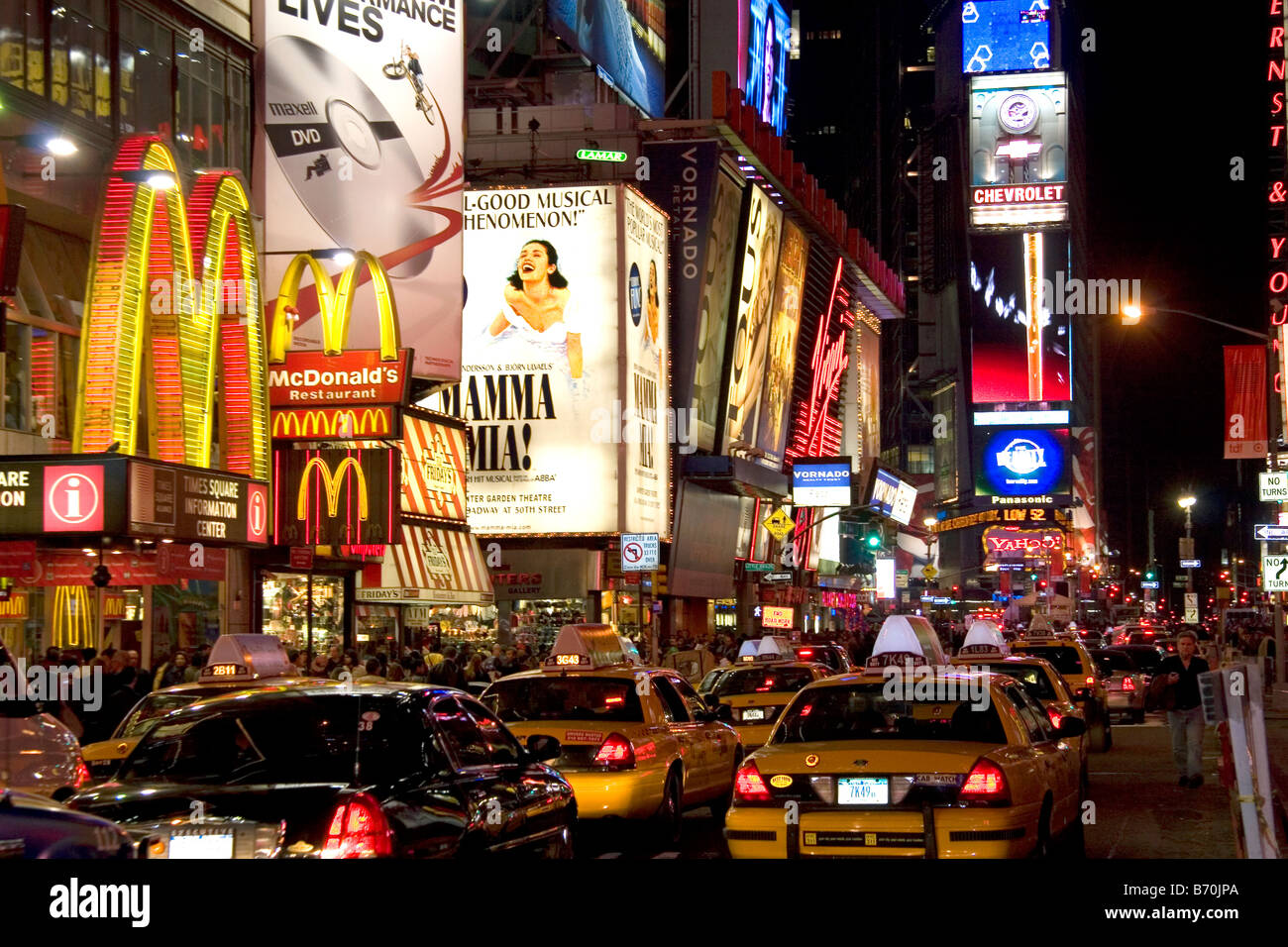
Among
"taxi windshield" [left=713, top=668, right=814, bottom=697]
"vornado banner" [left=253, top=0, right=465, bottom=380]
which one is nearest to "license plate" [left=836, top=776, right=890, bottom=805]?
"taxi windshield" [left=713, top=668, right=814, bottom=697]

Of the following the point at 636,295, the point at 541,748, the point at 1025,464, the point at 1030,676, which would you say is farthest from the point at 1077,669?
the point at 1025,464

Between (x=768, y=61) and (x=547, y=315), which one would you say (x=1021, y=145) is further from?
(x=547, y=315)

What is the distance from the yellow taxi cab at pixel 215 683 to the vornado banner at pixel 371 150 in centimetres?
1179

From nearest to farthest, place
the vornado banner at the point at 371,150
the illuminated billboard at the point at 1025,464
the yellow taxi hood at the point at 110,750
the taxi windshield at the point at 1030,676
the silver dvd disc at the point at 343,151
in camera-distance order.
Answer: the yellow taxi hood at the point at 110,750 < the taxi windshield at the point at 1030,676 < the silver dvd disc at the point at 343,151 < the vornado banner at the point at 371,150 < the illuminated billboard at the point at 1025,464

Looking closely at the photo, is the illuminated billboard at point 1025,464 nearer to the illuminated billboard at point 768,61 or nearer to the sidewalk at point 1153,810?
the illuminated billboard at point 768,61

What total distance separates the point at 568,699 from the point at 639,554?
19370mm

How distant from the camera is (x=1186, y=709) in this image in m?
18.3

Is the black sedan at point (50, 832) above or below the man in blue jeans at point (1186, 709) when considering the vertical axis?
above

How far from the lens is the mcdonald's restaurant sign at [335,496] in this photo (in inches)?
1068

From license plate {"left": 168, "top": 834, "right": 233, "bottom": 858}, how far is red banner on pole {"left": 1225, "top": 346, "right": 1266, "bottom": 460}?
104 feet

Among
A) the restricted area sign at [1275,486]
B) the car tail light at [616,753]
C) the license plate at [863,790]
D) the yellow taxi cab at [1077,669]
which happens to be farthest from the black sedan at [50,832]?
the restricted area sign at [1275,486]
